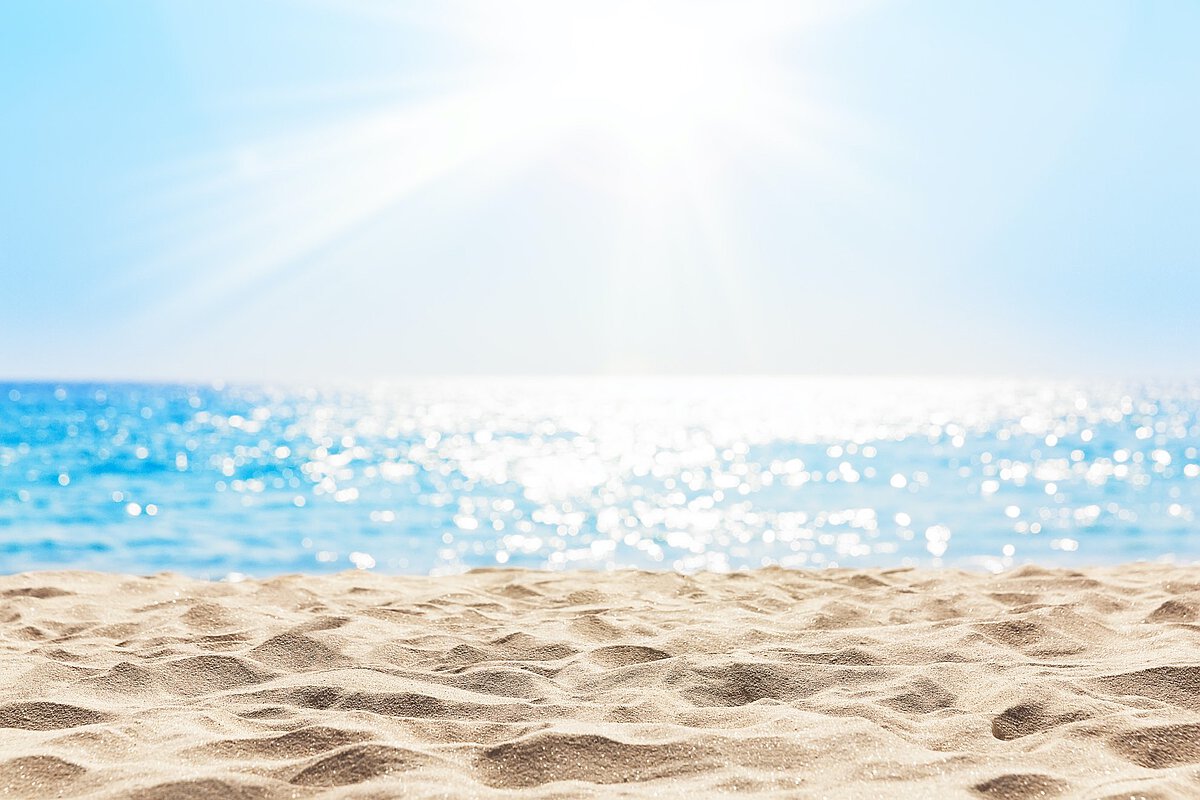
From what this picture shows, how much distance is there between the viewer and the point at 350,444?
112 ft

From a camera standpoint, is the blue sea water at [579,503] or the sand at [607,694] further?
the blue sea water at [579,503]

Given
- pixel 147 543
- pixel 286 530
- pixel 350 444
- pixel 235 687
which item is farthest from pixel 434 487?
pixel 235 687

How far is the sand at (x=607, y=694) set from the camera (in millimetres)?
2092

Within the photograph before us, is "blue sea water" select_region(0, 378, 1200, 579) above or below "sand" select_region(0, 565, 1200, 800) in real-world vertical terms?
below

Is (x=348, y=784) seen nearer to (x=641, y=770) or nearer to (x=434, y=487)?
(x=641, y=770)

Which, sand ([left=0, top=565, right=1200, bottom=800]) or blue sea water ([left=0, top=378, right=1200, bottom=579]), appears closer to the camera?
sand ([left=0, top=565, right=1200, bottom=800])

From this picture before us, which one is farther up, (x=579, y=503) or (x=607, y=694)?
(x=607, y=694)

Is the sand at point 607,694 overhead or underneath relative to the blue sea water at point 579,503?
overhead

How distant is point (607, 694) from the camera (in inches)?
109

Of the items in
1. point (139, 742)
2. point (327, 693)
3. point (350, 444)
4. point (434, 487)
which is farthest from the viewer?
point (350, 444)

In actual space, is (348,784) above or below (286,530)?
above

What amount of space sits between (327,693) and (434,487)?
1792 centimetres

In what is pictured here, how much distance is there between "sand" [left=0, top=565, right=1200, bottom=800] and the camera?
2092mm

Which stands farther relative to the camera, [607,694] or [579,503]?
[579,503]
